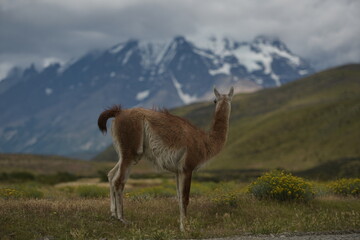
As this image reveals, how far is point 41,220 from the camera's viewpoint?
9.95 metres

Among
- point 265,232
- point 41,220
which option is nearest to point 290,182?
point 265,232

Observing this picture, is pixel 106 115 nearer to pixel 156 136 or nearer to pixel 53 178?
pixel 156 136

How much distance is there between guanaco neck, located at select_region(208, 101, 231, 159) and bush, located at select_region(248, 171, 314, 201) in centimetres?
307

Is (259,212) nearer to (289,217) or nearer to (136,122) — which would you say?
(289,217)

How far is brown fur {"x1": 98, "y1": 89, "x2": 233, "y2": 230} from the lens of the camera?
10734 mm

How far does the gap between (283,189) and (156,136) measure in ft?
16.3

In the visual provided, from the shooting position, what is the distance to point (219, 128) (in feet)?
39.0

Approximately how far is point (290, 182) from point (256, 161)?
116 meters

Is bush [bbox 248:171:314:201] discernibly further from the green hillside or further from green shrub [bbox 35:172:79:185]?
the green hillside

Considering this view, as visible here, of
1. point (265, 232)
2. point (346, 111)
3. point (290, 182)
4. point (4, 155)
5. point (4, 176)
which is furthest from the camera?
point (346, 111)

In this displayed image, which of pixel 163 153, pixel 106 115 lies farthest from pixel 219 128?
pixel 106 115

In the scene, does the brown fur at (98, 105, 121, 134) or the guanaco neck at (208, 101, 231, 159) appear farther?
the guanaco neck at (208, 101, 231, 159)

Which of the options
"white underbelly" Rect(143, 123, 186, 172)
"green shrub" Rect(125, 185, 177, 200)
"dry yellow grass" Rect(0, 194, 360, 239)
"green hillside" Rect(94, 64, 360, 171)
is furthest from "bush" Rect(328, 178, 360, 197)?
"green hillside" Rect(94, 64, 360, 171)

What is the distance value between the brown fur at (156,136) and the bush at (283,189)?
3.58m
